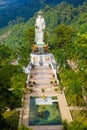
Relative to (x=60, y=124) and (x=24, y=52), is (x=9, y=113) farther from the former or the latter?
(x=24, y=52)

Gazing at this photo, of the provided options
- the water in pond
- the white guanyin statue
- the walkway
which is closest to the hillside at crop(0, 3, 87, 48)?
the white guanyin statue

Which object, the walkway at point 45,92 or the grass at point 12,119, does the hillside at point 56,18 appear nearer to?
the walkway at point 45,92

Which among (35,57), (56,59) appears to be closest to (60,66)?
(56,59)

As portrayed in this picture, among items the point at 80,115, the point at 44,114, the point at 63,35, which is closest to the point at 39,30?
the point at 63,35

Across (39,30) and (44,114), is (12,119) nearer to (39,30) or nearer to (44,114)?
(44,114)

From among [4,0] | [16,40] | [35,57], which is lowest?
[4,0]

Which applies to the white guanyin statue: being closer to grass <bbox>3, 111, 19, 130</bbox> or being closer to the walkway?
the walkway
